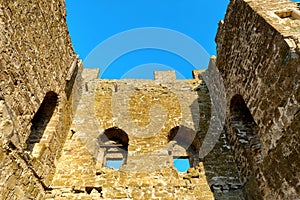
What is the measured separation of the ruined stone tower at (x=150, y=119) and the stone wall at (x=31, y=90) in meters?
0.03

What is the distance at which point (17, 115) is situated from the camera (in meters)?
4.71

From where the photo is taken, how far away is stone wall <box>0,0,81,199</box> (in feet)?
14.2

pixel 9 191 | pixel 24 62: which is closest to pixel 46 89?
pixel 24 62

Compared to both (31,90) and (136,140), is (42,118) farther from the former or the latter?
(136,140)

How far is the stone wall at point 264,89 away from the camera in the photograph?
424 cm

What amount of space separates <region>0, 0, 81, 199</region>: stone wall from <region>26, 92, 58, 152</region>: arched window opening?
0.08ft

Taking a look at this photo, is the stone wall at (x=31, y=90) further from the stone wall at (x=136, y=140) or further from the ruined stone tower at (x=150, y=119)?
the stone wall at (x=136, y=140)

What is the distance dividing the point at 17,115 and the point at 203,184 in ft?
15.6

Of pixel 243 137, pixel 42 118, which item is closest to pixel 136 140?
pixel 42 118

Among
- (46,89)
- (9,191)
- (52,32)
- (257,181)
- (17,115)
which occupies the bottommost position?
(9,191)

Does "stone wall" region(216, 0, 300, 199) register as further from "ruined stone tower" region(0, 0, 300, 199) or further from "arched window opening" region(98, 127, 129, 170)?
"arched window opening" region(98, 127, 129, 170)

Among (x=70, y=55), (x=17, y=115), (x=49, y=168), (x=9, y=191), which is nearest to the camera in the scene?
(x=9, y=191)

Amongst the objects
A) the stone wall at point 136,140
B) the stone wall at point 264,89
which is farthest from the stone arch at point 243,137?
the stone wall at point 136,140

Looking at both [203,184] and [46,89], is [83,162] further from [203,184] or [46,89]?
[203,184]
